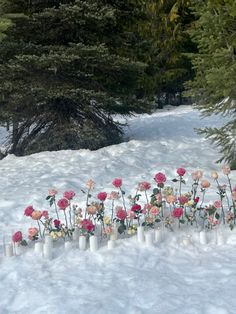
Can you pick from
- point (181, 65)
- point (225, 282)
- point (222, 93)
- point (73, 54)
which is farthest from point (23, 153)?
point (181, 65)

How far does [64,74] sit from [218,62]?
4.49m

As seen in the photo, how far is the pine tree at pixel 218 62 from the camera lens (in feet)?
24.4

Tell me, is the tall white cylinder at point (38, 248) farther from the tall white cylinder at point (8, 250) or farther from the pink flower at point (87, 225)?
the pink flower at point (87, 225)

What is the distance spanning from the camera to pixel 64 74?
11.2 meters

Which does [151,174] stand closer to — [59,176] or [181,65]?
[59,176]

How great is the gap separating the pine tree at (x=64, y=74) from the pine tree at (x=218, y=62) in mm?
2836

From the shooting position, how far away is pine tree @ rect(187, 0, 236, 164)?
7438 mm

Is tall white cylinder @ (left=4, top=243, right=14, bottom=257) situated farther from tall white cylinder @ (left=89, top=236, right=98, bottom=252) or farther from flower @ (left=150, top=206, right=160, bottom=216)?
flower @ (left=150, top=206, right=160, bottom=216)

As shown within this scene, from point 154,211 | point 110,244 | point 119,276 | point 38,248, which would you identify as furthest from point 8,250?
point 154,211

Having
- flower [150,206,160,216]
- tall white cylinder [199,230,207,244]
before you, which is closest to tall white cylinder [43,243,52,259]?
flower [150,206,160,216]

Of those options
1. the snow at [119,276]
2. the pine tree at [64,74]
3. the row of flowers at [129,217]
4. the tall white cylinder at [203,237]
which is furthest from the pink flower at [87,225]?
the pine tree at [64,74]

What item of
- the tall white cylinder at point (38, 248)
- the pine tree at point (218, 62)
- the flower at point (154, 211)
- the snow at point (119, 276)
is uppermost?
the pine tree at point (218, 62)

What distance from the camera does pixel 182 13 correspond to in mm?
25766

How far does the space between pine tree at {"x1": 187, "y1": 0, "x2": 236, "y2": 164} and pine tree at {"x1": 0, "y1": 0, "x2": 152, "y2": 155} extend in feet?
9.31
